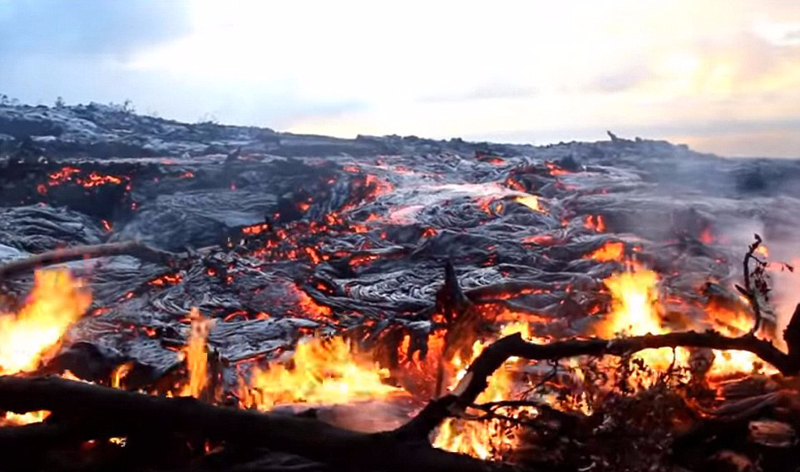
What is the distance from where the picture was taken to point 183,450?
467cm

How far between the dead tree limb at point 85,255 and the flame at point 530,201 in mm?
6272

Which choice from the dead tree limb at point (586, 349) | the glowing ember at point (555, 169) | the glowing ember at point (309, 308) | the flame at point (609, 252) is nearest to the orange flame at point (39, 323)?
the glowing ember at point (309, 308)

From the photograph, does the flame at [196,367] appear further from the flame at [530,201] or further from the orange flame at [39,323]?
the flame at [530,201]

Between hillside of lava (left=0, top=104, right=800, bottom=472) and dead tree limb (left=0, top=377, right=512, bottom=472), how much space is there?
4 centimetres

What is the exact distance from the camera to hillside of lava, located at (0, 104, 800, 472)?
16.5 ft

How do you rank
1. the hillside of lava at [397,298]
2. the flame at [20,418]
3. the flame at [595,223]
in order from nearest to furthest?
the hillside of lava at [397,298] < the flame at [20,418] < the flame at [595,223]

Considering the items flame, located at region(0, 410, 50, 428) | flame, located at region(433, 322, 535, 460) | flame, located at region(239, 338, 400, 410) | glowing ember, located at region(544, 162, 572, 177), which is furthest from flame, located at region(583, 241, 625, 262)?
flame, located at region(0, 410, 50, 428)

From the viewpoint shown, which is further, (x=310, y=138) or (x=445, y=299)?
(x=310, y=138)

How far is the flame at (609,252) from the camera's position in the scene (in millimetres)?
10938

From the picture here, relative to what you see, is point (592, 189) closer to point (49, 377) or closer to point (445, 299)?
point (445, 299)

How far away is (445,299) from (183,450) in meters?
3.57

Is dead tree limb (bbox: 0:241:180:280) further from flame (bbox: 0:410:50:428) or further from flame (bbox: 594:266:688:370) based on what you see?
flame (bbox: 594:266:688:370)

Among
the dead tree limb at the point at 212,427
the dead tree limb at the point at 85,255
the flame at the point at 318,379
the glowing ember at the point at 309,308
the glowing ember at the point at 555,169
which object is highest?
the glowing ember at the point at 555,169

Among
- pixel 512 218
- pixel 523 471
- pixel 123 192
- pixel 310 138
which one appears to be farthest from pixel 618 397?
pixel 310 138
